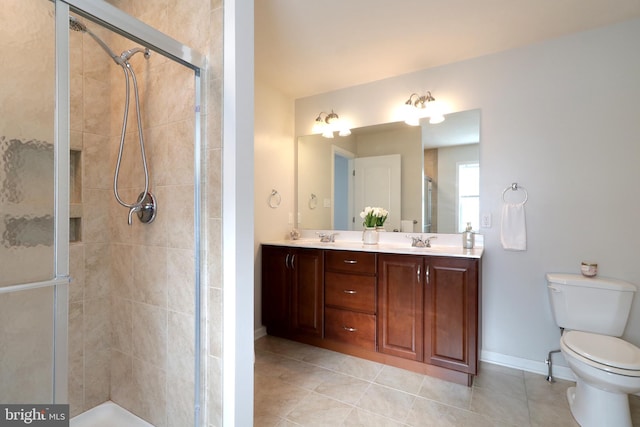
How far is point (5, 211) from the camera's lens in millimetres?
930

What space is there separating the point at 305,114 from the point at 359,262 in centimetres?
185

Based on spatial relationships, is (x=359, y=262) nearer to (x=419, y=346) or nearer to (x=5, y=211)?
(x=419, y=346)

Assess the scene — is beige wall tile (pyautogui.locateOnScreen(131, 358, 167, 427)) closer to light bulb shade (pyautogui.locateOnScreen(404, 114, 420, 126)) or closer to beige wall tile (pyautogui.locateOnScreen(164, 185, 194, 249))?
beige wall tile (pyautogui.locateOnScreen(164, 185, 194, 249))

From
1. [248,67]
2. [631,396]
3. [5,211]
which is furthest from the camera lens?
[631,396]

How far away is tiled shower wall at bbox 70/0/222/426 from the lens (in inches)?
53.2

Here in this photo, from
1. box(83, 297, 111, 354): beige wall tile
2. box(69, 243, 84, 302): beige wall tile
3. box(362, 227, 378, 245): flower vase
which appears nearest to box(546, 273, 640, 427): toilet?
box(362, 227, 378, 245): flower vase

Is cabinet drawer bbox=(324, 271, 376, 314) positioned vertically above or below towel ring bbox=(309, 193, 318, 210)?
below

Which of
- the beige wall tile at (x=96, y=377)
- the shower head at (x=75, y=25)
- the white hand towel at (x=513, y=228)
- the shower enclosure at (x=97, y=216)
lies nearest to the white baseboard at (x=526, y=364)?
the white hand towel at (x=513, y=228)

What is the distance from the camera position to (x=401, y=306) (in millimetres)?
2189

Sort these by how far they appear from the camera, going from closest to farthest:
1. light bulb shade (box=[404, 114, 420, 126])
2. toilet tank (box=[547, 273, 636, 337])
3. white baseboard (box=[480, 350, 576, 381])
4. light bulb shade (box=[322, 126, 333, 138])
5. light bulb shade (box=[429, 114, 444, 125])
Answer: toilet tank (box=[547, 273, 636, 337]) → white baseboard (box=[480, 350, 576, 381]) → light bulb shade (box=[429, 114, 444, 125]) → light bulb shade (box=[404, 114, 420, 126]) → light bulb shade (box=[322, 126, 333, 138])

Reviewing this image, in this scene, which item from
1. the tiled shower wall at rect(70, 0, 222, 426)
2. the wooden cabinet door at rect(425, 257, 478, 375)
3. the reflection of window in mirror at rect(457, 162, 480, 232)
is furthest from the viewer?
the reflection of window in mirror at rect(457, 162, 480, 232)

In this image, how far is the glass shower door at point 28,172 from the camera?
3.08ft

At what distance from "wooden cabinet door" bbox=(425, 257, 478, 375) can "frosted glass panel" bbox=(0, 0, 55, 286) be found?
6.84ft

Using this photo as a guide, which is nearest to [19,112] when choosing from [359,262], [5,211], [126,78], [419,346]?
[5,211]
